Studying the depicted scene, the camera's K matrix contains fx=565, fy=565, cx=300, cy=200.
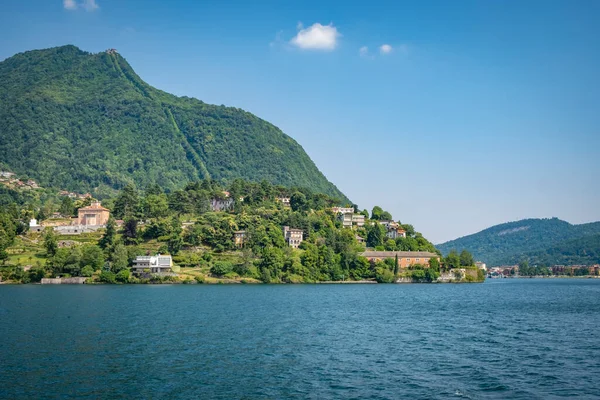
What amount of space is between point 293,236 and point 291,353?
113m

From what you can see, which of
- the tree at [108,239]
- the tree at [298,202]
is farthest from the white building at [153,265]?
the tree at [298,202]

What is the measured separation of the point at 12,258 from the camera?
12794 cm

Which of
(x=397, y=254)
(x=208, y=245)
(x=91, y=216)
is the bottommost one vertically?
(x=397, y=254)

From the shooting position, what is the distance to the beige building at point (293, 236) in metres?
153

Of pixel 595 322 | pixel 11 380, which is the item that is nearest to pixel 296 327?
pixel 11 380

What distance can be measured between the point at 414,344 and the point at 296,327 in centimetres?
1296

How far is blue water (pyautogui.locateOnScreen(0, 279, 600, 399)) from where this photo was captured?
31.2 m

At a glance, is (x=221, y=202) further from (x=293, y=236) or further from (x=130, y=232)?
(x=130, y=232)

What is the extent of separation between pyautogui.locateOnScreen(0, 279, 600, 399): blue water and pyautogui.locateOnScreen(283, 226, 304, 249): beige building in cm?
8184

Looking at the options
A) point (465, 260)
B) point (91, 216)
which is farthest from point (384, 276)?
point (91, 216)

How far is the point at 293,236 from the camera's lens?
154 m

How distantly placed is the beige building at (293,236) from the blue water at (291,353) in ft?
269

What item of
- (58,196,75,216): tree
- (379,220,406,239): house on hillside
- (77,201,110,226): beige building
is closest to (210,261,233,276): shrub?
(77,201,110,226): beige building

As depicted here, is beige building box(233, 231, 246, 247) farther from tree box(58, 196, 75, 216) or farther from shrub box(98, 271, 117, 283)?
tree box(58, 196, 75, 216)
